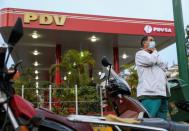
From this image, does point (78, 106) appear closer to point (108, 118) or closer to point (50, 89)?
point (50, 89)

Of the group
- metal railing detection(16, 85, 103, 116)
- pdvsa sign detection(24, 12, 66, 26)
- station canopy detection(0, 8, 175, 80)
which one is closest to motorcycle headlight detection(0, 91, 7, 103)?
metal railing detection(16, 85, 103, 116)

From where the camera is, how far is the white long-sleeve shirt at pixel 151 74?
5.01m

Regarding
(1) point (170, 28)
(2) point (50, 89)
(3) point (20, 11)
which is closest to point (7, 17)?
(3) point (20, 11)

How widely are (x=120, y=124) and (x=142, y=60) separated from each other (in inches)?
92.3

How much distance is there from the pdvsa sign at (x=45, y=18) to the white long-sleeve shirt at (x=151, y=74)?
11.5m

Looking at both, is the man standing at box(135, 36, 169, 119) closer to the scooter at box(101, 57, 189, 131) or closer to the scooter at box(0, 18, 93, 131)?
the scooter at box(101, 57, 189, 131)

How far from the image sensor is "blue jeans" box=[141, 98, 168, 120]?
4.88m

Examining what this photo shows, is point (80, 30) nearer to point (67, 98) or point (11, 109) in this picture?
point (67, 98)

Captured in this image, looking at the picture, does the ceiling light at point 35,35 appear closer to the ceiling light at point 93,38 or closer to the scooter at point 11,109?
the ceiling light at point 93,38

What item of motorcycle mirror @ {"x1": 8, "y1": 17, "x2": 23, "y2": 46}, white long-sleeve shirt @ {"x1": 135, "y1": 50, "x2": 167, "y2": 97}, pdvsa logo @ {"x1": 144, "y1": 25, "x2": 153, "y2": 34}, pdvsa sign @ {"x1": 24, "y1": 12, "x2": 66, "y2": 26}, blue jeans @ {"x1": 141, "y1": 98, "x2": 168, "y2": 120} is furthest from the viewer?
pdvsa logo @ {"x1": 144, "y1": 25, "x2": 153, "y2": 34}

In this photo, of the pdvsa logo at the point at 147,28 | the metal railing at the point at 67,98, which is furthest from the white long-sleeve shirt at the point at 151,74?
the pdvsa logo at the point at 147,28

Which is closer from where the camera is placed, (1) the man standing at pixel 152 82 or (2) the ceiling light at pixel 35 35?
(1) the man standing at pixel 152 82

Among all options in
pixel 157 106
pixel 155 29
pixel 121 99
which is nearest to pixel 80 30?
pixel 155 29

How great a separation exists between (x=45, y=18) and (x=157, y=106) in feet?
39.5
